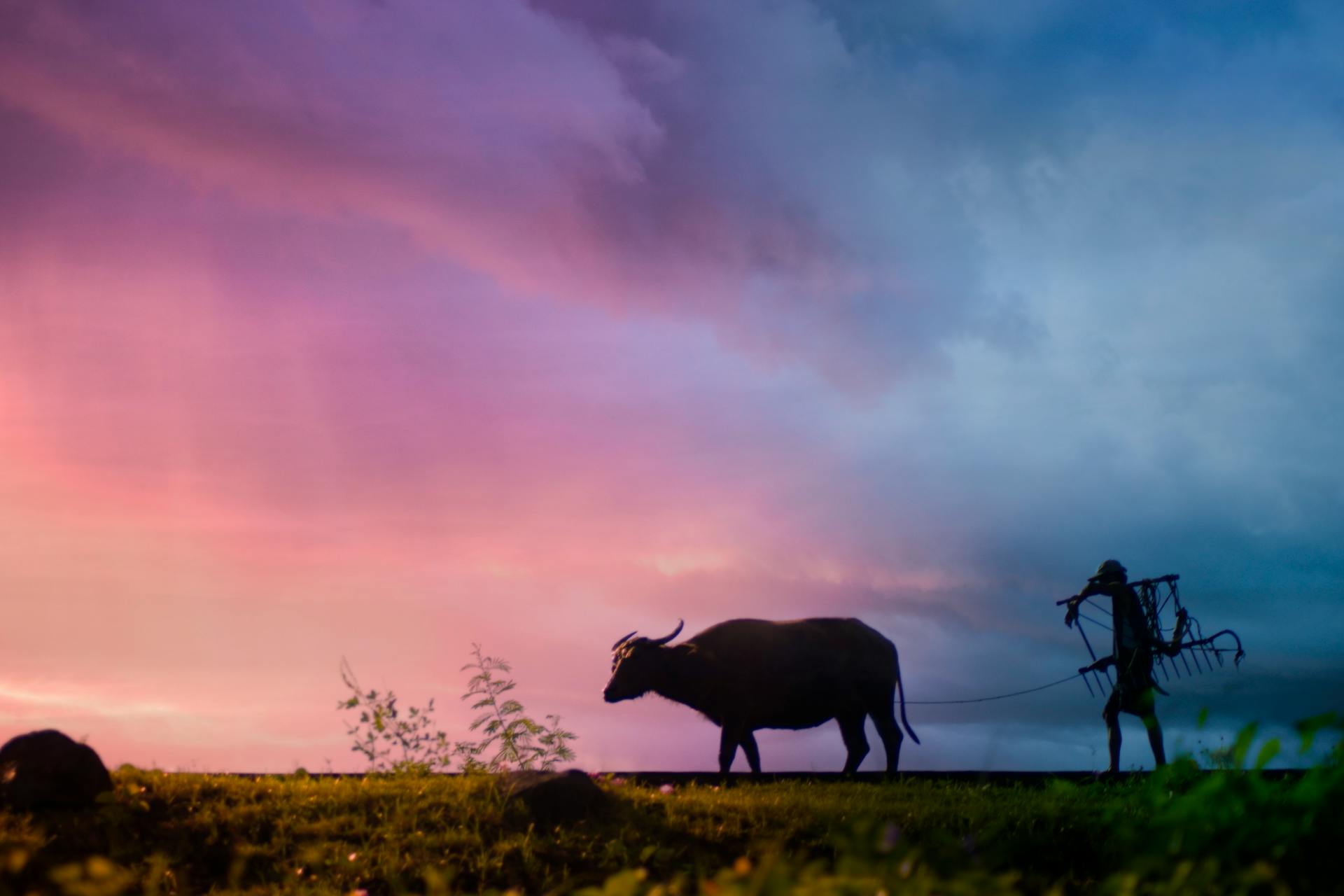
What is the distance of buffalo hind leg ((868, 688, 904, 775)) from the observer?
1539 centimetres

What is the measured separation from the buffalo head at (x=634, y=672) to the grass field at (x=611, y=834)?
419 centimetres

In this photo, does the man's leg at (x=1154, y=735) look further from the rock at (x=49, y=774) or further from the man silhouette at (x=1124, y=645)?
the rock at (x=49, y=774)

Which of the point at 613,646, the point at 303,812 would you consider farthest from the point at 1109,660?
the point at 303,812

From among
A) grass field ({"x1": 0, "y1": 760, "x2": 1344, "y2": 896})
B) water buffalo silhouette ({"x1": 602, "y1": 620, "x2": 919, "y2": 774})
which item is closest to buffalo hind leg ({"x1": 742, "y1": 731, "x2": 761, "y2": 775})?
water buffalo silhouette ({"x1": 602, "y1": 620, "x2": 919, "y2": 774})

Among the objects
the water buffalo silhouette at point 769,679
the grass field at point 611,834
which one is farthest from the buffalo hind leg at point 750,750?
the grass field at point 611,834

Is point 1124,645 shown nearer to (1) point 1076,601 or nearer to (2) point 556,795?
(1) point 1076,601

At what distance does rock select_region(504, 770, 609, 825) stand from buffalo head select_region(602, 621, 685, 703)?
18.1 ft

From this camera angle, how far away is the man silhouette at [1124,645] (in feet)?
47.5

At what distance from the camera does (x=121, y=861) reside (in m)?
7.68

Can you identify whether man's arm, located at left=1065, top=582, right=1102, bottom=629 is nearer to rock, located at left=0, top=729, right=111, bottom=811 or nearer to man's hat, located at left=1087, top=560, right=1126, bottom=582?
man's hat, located at left=1087, top=560, right=1126, bottom=582

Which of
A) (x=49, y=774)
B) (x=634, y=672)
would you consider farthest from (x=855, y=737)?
(x=49, y=774)

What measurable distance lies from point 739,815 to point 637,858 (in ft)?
4.66

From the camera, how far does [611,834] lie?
836cm

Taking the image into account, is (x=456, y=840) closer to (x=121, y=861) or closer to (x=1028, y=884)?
(x=121, y=861)
